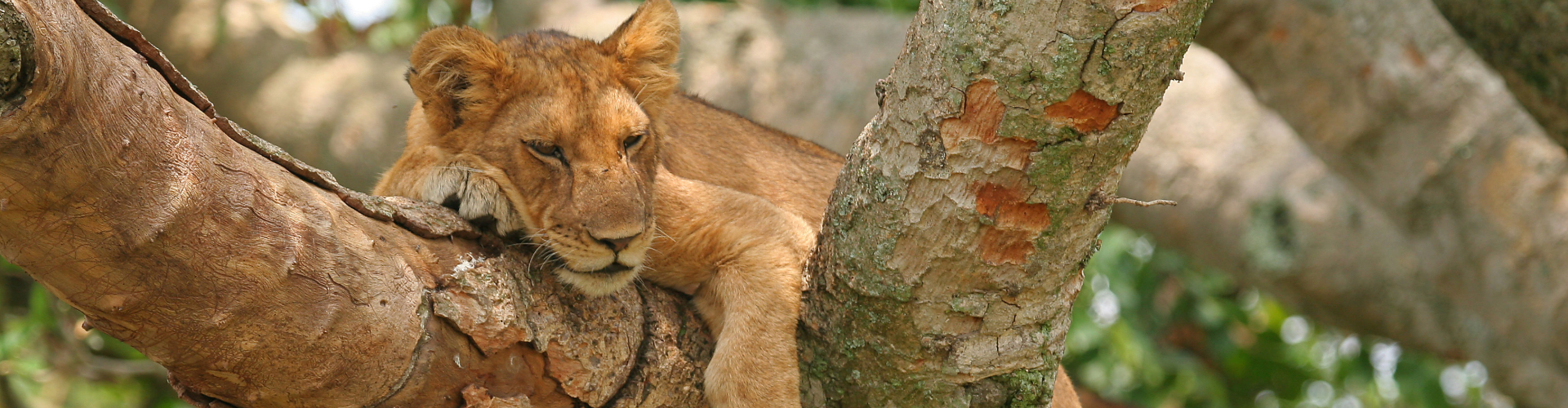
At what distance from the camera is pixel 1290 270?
779cm

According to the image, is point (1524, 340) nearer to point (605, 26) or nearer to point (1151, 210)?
point (1151, 210)

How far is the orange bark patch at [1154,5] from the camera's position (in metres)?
2.17

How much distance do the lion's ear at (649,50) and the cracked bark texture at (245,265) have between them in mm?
897

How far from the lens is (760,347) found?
10.5 ft

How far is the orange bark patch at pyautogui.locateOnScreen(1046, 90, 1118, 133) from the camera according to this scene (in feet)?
7.67

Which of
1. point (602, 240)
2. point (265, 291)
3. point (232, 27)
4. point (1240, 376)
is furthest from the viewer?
point (1240, 376)

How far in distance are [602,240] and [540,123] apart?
1.43 ft

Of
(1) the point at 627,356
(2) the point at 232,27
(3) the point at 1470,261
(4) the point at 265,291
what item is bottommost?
(2) the point at 232,27

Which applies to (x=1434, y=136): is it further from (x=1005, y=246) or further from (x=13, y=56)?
(x=13, y=56)

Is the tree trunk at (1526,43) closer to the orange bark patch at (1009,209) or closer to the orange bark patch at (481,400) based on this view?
the orange bark patch at (1009,209)

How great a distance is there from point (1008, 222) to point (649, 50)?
1.62 meters

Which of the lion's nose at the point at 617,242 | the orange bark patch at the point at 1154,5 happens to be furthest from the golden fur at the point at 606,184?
the orange bark patch at the point at 1154,5

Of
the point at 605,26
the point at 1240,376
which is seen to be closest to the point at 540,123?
the point at 605,26

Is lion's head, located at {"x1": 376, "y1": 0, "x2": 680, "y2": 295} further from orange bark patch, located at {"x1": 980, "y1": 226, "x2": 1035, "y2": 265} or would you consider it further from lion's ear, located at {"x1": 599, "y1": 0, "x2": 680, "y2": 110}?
orange bark patch, located at {"x1": 980, "y1": 226, "x2": 1035, "y2": 265}
